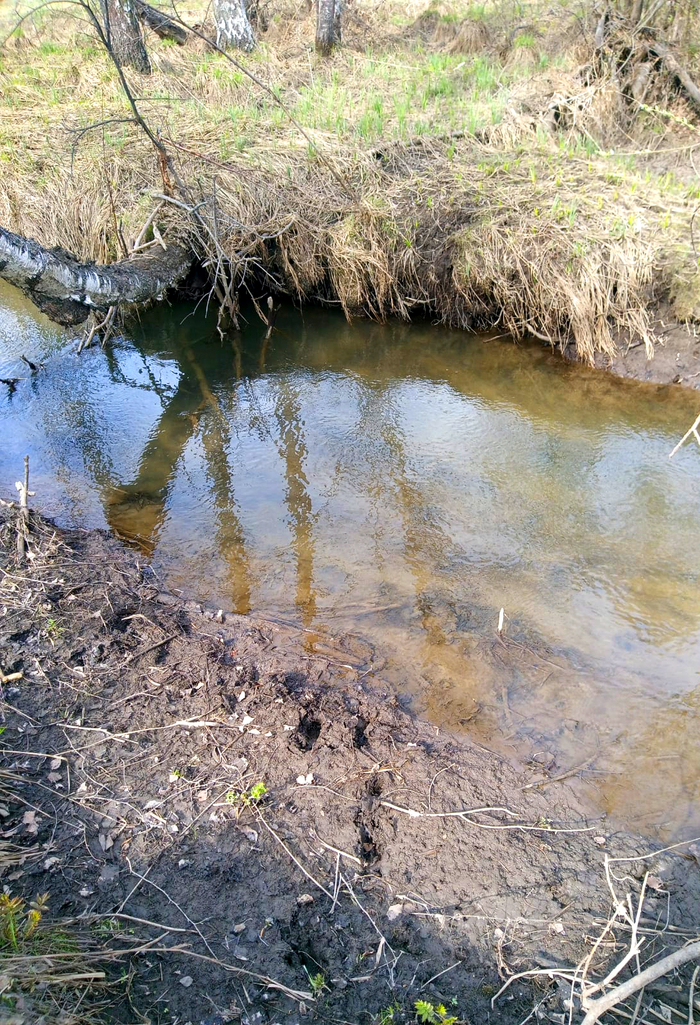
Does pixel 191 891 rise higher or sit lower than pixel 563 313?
lower

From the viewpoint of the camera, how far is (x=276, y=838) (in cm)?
238

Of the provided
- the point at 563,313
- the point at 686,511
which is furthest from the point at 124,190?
the point at 686,511

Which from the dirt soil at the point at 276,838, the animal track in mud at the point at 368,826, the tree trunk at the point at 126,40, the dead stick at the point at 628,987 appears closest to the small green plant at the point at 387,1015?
the dirt soil at the point at 276,838

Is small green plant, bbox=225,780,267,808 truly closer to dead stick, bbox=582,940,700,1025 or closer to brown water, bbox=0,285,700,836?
brown water, bbox=0,285,700,836

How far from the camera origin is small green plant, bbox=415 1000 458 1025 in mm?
1902

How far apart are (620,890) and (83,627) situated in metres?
2.59

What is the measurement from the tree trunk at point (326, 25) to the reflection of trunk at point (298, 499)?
630 cm

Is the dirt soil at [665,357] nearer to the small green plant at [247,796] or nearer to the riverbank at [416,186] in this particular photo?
the riverbank at [416,186]

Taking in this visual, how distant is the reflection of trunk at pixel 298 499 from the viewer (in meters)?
3.88

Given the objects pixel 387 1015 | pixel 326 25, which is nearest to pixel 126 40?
pixel 326 25

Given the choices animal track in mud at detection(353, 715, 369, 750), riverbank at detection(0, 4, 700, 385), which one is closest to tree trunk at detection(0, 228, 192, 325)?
riverbank at detection(0, 4, 700, 385)

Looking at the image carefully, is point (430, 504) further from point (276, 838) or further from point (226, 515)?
point (276, 838)

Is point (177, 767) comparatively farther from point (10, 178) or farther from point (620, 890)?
point (10, 178)

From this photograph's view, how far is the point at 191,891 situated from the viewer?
221 centimetres
